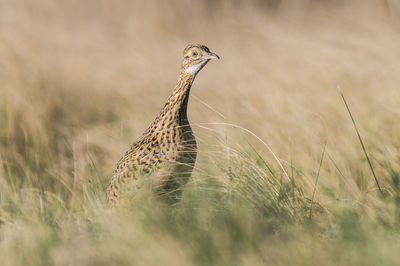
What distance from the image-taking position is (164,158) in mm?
3869

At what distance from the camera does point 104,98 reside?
24.5 feet

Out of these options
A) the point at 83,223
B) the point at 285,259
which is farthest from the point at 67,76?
the point at 285,259

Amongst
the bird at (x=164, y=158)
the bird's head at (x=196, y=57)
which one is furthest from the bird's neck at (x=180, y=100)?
the bird's head at (x=196, y=57)

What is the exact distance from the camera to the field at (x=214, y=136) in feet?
9.11

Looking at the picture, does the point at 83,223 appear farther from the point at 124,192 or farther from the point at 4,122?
the point at 4,122

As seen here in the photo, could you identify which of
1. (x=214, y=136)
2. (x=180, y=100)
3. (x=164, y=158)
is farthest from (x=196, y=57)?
(x=164, y=158)

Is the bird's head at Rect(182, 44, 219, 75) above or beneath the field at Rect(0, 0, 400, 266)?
above

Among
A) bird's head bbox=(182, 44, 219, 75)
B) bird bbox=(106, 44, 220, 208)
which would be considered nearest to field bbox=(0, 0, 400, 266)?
bird bbox=(106, 44, 220, 208)

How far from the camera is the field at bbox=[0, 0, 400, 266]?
9.11 feet

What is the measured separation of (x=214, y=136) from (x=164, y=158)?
648 millimetres

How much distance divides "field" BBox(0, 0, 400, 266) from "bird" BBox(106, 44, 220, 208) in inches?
4.0

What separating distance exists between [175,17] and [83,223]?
29.2 ft

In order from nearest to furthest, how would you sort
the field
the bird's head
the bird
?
the field, the bird, the bird's head

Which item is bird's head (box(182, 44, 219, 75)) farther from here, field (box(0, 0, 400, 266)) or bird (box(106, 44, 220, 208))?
field (box(0, 0, 400, 266))
